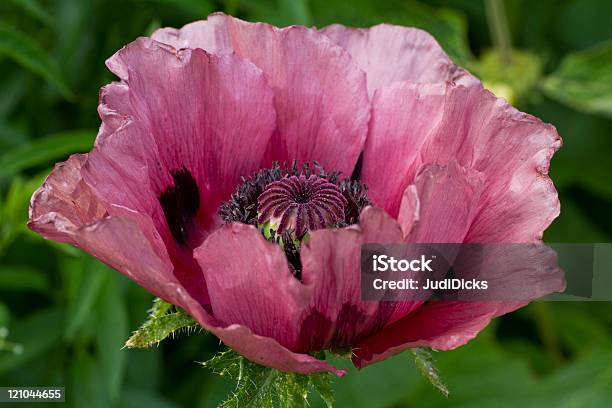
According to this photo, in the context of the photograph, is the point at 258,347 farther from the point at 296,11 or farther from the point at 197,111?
the point at 296,11

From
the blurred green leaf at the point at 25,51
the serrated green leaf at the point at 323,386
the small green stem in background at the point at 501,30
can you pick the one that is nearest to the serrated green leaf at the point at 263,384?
the serrated green leaf at the point at 323,386

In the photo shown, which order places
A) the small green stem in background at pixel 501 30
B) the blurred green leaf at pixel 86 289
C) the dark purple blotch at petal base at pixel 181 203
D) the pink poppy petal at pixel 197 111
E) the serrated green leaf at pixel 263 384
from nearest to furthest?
1. the serrated green leaf at pixel 263 384
2. the pink poppy petal at pixel 197 111
3. the dark purple blotch at petal base at pixel 181 203
4. the blurred green leaf at pixel 86 289
5. the small green stem in background at pixel 501 30

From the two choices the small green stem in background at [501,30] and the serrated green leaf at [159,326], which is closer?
the serrated green leaf at [159,326]

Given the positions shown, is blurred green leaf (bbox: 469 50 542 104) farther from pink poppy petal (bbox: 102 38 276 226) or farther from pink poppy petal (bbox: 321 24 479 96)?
pink poppy petal (bbox: 102 38 276 226)

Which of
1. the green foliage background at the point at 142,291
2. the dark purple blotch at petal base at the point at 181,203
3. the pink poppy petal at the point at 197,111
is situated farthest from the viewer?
the green foliage background at the point at 142,291

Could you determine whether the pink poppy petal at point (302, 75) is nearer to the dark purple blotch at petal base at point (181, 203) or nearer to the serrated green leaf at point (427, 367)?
the dark purple blotch at petal base at point (181, 203)

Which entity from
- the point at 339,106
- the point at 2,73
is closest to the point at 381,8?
the point at 339,106

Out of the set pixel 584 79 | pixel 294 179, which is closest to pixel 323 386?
pixel 294 179
